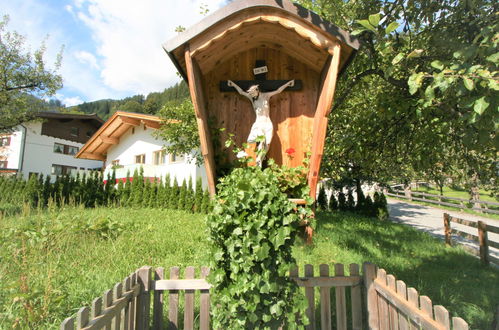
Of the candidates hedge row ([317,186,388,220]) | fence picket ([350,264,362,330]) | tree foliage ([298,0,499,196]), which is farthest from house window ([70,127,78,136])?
fence picket ([350,264,362,330])

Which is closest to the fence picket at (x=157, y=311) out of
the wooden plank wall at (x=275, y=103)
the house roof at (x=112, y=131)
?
the wooden plank wall at (x=275, y=103)

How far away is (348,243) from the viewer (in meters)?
6.30

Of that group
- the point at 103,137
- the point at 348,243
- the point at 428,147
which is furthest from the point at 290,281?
the point at 103,137

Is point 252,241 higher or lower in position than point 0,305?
higher

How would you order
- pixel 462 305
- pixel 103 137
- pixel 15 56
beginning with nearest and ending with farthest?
1. pixel 462 305
2. pixel 15 56
3. pixel 103 137

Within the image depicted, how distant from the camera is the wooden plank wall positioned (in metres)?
2.94

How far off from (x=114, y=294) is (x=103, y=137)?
61.6 feet

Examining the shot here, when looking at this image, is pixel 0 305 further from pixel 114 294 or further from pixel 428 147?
pixel 428 147

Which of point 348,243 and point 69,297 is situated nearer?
point 69,297

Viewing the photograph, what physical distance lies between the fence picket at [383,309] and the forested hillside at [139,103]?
850 inches

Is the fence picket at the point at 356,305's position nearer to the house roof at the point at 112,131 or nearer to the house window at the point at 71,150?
the house roof at the point at 112,131

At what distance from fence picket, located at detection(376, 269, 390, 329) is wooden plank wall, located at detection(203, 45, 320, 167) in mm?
1311

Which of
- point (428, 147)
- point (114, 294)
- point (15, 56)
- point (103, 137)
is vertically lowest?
point (114, 294)

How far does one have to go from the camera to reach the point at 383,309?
2.46m
